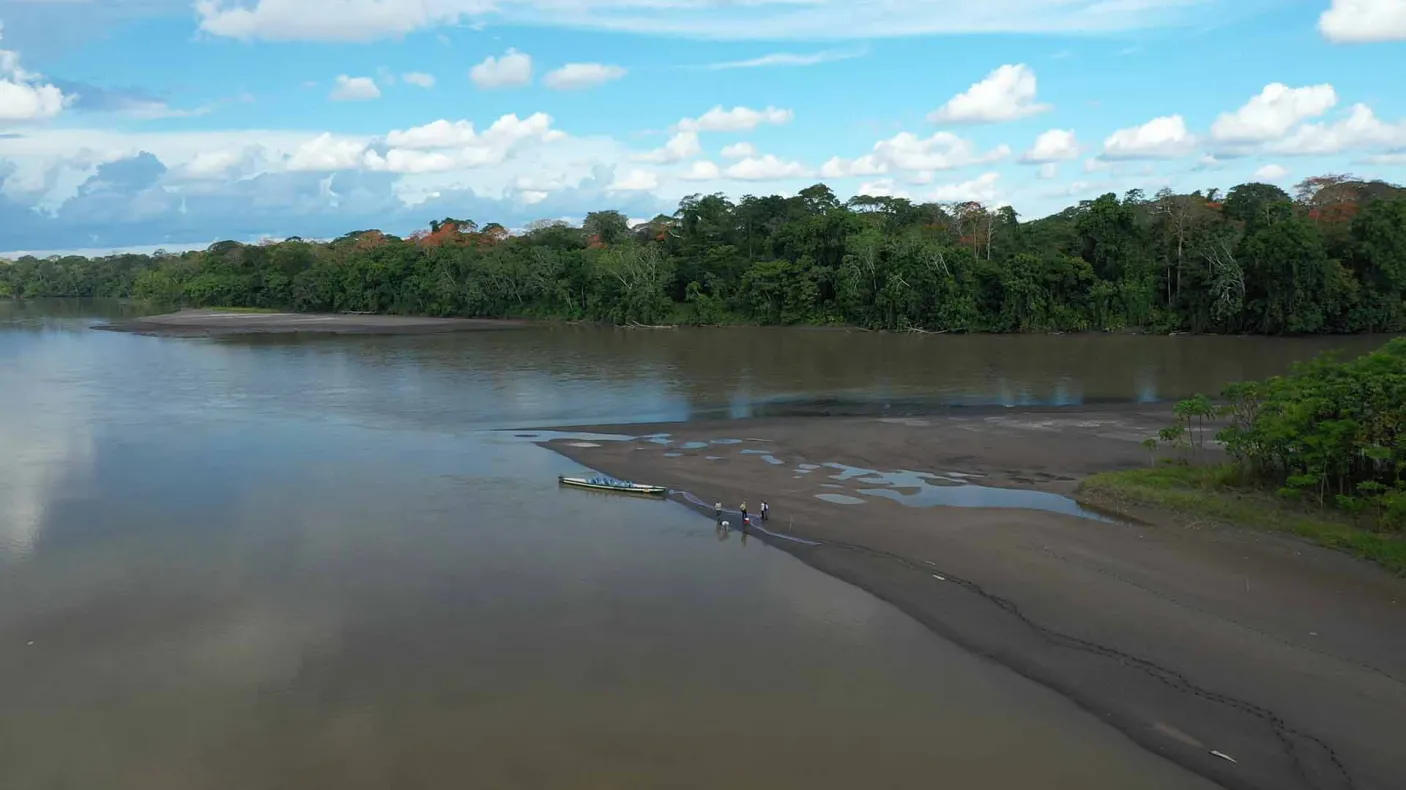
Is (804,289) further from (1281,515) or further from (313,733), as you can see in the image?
(313,733)

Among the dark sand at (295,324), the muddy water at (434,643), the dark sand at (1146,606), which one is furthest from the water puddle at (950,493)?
the dark sand at (295,324)

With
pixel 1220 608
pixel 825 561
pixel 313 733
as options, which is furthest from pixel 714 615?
pixel 1220 608

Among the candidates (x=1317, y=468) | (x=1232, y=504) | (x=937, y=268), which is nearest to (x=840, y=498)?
(x=1232, y=504)

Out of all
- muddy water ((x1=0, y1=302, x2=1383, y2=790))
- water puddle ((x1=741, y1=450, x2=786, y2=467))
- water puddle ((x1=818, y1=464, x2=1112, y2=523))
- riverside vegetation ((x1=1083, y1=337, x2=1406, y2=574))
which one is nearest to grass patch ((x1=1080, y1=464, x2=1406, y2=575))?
riverside vegetation ((x1=1083, y1=337, x2=1406, y2=574))

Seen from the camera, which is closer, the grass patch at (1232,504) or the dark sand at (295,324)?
the grass patch at (1232,504)

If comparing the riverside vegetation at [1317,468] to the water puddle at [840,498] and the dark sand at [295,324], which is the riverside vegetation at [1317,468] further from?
the dark sand at [295,324]

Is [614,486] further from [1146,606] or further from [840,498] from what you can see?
[1146,606]
